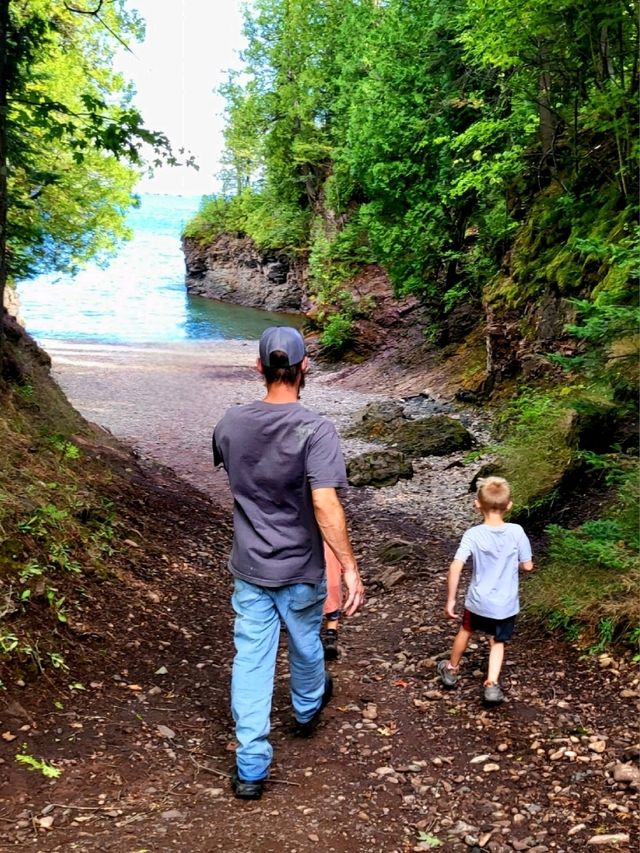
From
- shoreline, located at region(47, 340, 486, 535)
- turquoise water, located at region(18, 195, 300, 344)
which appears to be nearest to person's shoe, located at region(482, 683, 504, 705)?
shoreline, located at region(47, 340, 486, 535)

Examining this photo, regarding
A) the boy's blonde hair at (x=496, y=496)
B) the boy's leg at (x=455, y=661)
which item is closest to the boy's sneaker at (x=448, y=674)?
the boy's leg at (x=455, y=661)

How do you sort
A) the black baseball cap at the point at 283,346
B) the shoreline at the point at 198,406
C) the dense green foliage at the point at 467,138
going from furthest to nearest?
the shoreline at the point at 198,406, the dense green foliage at the point at 467,138, the black baseball cap at the point at 283,346

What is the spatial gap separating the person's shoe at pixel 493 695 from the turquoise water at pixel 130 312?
2248 centimetres

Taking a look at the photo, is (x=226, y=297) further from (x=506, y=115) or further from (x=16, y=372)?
(x=16, y=372)

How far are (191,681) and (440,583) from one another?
270 centimetres

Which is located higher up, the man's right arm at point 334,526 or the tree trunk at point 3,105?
the tree trunk at point 3,105

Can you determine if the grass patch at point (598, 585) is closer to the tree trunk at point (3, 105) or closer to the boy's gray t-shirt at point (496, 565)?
the boy's gray t-shirt at point (496, 565)

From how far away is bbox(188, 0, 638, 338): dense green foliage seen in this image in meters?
10.0

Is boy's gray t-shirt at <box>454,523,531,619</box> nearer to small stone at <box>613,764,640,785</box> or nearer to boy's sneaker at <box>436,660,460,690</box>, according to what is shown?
boy's sneaker at <box>436,660,460,690</box>

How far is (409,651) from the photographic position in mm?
5332

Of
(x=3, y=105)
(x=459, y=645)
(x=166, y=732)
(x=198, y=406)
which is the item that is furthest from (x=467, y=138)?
(x=166, y=732)

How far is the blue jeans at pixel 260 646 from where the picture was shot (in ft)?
11.5

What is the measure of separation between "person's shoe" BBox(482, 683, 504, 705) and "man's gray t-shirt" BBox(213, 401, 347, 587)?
4.76ft

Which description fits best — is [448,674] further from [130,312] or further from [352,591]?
[130,312]
